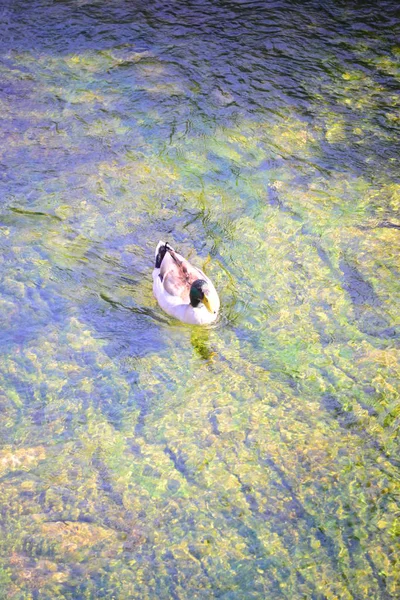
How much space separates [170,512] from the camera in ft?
13.1

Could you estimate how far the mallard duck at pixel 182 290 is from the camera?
16.8 feet

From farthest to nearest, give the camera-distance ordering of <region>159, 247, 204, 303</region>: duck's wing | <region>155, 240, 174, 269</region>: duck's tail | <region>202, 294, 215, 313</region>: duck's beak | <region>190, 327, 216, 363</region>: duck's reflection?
<region>155, 240, 174, 269</region>: duck's tail
<region>159, 247, 204, 303</region>: duck's wing
<region>202, 294, 215, 313</region>: duck's beak
<region>190, 327, 216, 363</region>: duck's reflection

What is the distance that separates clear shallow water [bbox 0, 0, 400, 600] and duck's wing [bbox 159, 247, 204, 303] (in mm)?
215

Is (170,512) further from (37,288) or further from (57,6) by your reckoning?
(57,6)

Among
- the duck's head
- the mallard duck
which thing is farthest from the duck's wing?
the duck's head

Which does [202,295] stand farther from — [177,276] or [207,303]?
[177,276]

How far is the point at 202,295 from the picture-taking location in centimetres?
504

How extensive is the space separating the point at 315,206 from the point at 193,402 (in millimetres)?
2233

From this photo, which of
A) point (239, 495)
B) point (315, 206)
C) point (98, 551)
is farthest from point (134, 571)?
point (315, 206)

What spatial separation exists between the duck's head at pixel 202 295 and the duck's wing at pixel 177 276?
151 millimetres

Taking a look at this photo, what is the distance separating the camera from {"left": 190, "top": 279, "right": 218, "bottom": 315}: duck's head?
5.02m

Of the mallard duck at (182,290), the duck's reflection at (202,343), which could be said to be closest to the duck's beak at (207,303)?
the mallard duck at (182,290)

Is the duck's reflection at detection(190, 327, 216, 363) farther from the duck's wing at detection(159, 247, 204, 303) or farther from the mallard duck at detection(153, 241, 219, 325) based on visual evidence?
the duck's wing at detection(159, 247, 204, 303)

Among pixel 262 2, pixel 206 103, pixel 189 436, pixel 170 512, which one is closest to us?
pixel 170 512
